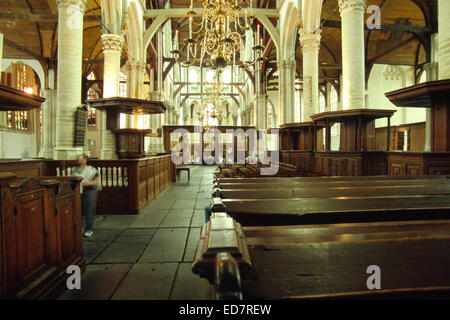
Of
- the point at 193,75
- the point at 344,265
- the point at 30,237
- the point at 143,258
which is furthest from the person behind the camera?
the point at 193,75

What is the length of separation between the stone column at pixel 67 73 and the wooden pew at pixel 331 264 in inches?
271

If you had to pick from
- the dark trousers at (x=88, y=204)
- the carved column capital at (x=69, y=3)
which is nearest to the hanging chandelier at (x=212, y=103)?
the carved column capital at (x=69, y=3)

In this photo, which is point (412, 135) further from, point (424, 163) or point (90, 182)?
point (90, 182)

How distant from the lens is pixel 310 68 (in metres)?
10.8

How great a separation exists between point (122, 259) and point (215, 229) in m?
2.41

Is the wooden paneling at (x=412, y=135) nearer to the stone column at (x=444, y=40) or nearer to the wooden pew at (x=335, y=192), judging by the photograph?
the stone column at (x=444, y=40)

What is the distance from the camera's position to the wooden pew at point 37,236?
1888mm

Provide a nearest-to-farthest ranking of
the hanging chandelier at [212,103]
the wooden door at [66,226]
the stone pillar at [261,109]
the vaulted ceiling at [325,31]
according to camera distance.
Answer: the wooden door at [66,226]
the vaulted ceiling at [325,31]
the hanging chandelier at [212,103]
the stone pillar at [261,109]

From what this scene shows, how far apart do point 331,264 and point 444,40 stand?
6.45 metres

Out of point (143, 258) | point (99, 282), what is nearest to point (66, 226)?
point (99, 282)

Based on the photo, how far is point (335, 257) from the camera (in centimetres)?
123

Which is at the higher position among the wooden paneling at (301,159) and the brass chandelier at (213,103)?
the brass chandelier at (213,103)

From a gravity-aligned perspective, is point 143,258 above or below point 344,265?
below
